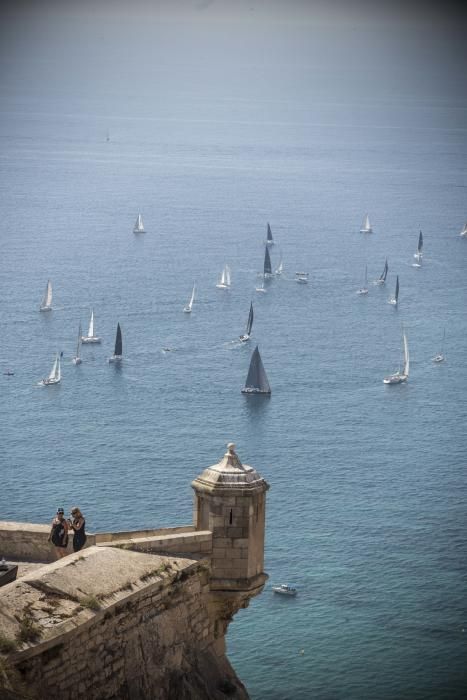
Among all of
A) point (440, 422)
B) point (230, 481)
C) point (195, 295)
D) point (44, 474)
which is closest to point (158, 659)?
point (230, 481)

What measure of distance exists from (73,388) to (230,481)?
377ft

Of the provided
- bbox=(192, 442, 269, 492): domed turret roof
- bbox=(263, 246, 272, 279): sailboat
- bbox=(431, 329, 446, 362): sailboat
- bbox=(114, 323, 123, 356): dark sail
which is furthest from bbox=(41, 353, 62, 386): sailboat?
bbox=(192, 442, 269, 492): domed turret roof

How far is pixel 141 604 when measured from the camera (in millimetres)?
19984

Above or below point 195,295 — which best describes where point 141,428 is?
below

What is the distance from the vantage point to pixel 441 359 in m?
149

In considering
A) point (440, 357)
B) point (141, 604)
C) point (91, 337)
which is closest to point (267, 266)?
point (91, 337)

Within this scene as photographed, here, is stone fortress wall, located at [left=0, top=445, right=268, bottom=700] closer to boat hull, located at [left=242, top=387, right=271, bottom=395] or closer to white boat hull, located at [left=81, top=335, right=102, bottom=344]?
boat hull, located at [left=242, top=387, right=271, bottom=395]

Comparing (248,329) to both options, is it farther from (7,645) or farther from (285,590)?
(7,645)

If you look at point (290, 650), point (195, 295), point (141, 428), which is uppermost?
point (195, 295)

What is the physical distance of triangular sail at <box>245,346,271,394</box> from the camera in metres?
130

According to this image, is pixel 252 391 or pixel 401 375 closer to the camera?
pixel 252 391

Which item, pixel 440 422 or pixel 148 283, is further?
pixel 148 283

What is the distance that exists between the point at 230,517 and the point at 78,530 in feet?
7.38

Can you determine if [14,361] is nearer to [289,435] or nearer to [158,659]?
[289,435]
